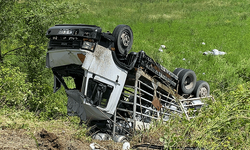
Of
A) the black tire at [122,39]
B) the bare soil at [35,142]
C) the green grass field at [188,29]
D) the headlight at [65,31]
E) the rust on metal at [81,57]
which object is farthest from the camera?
the green grass field at [188,29]

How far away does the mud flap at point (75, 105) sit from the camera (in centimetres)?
662

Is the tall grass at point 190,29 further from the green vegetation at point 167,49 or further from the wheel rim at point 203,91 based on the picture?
the wheel rim at point 203,91

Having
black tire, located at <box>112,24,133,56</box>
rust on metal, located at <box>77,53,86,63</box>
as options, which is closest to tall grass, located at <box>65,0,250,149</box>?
black tire, located at <box>112,24,133,56</box>

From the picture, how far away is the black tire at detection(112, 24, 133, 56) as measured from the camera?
20.7 ft

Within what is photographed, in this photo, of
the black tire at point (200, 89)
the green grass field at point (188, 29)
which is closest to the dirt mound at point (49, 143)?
the black tire at point (200, 89)

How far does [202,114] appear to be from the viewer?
167 inches

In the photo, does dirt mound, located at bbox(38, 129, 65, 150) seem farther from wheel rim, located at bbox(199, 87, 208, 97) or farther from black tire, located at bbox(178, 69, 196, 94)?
wheel rim, located at bbox(199, 87, 208, 97)

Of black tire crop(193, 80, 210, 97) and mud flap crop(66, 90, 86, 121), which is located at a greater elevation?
black tire crop(193, 80, 210, 97)

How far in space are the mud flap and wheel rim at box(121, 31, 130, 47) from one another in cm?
165

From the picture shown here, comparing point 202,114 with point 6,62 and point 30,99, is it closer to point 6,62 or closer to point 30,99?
point 30,99

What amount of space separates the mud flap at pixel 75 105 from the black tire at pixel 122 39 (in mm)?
1489

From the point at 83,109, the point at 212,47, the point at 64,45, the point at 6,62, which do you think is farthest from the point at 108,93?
the point at 212,47

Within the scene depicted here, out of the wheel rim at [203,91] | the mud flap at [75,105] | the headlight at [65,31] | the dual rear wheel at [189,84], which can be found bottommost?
the mud flap at [75,105]

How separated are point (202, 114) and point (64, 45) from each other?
10.9 ft
